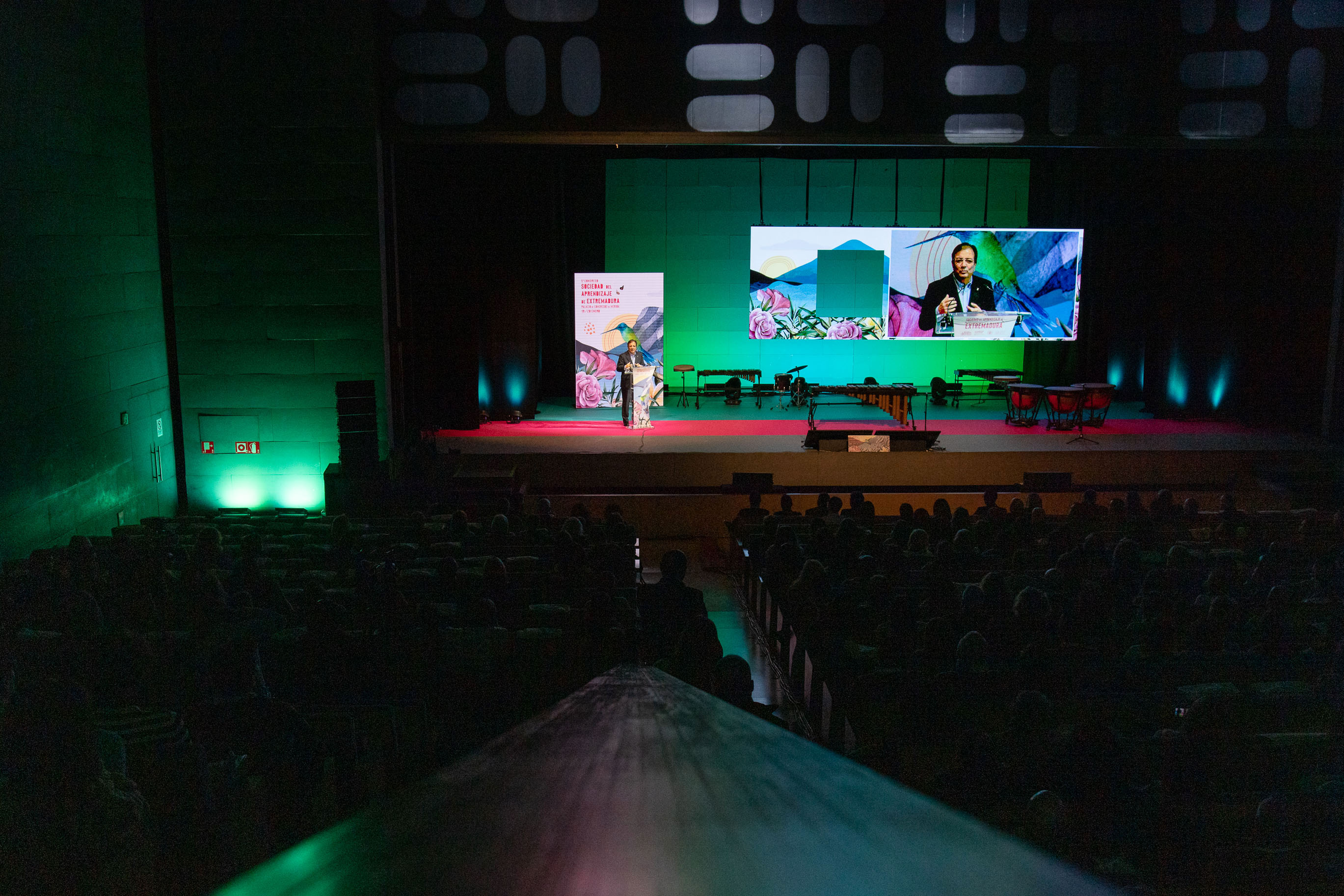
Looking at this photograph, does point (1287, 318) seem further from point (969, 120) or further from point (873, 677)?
point (873, 677)

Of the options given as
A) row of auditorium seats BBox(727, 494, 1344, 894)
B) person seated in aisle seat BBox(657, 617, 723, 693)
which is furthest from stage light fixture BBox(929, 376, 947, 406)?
person seated in aisle seat BBox(657, 617, 723, 693)

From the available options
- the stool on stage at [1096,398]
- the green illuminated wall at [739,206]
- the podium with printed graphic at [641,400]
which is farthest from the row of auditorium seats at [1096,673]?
the green illuminated wall at [739,206]

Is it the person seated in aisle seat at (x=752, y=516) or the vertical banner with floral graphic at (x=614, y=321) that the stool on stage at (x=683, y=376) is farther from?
the person seated in aisle seat at (x=752, y=516)

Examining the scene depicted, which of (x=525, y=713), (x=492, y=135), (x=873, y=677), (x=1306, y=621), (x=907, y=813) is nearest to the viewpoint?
(x=907, y=813)

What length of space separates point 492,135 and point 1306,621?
9.02 metres

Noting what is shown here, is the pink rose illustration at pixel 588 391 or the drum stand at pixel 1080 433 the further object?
the pink rose illustration at pixel 588 391

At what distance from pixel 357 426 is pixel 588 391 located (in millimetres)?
4748

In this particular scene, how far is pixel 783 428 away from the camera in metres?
13.6

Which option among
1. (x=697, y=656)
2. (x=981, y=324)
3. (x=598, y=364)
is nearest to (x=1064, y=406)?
(x=981, y=324)

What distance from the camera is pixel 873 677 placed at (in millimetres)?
4352

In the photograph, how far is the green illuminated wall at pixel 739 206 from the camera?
1661 centimetres

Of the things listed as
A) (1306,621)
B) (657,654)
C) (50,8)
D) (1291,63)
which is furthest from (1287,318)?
(50,8)

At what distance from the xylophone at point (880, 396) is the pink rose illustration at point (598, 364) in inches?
114

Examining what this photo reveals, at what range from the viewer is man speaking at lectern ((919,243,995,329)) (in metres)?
14.9
